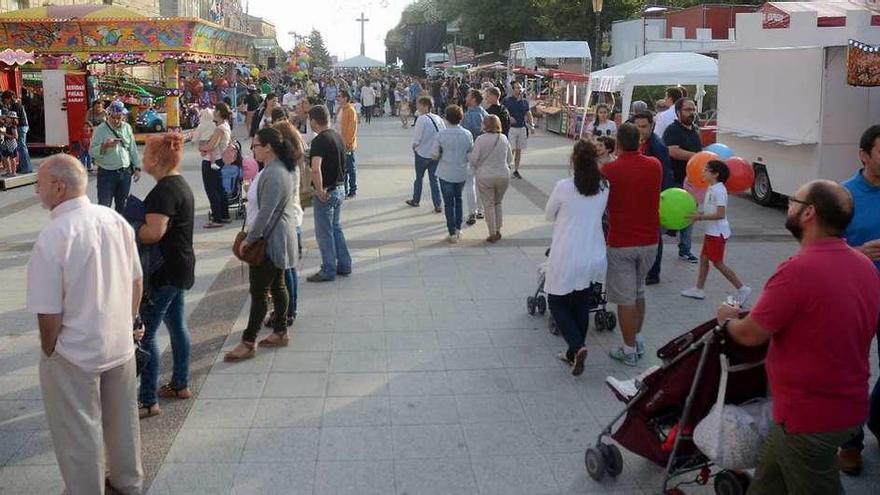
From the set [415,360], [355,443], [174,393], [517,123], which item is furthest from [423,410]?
[517,123]

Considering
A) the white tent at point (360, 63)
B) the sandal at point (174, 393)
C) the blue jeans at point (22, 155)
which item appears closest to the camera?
the sandal at point (174, 393)

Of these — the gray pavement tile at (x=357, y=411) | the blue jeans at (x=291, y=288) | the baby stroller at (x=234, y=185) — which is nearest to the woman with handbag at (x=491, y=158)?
the baby stroller at (x=234, y=185)

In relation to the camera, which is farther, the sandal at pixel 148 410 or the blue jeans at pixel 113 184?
the blue jeans at pixel 113 184

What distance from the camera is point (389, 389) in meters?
5.63

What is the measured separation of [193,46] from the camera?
21906mm

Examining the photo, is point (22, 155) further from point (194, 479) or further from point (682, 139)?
point (194, 479)

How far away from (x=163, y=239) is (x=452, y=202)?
5431 millimetres

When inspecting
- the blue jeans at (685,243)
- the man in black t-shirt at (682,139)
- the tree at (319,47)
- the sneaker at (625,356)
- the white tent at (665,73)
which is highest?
the tree at (319,47)

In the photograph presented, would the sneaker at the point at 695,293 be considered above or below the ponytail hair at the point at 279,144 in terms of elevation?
below

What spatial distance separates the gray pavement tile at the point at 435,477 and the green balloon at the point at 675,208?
101 inches

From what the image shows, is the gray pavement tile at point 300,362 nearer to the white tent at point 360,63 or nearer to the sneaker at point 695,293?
the sneaker at point 695,293

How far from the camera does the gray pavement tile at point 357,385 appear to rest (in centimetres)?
555

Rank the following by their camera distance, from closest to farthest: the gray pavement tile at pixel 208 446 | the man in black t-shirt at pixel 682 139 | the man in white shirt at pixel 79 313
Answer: the man in white shirt at pixel 79 313
the gray pavement tile at pixel 208 446
the man in black t-shirt at pixel 682 139

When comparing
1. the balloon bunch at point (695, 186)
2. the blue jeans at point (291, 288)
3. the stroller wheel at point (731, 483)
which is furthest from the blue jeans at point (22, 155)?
the stroller wheel at point (731, 483)
